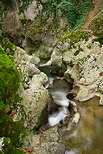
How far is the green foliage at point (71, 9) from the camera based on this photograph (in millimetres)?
21938

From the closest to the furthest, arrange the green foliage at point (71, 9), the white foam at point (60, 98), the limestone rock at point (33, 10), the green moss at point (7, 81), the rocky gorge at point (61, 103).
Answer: the green moss at point (7, 81)
the rocky gorge at point (61, 103)
the white foam at point (60, 98)
the green foliage at point (71, 9)
the limestone rock at point (33, 10)

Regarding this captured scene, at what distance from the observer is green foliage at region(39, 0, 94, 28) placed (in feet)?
72.0

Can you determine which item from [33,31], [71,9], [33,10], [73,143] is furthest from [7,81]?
[33,10]

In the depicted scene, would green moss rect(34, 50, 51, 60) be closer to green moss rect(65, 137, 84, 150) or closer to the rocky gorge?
the rocky gorge

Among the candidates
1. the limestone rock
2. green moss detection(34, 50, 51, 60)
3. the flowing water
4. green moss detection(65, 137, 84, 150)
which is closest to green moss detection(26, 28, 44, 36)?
the limestone rock

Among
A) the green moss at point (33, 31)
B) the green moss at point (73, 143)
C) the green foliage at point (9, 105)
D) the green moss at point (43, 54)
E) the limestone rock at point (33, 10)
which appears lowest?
the green moss at point (73, 143)

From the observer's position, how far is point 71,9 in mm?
22812

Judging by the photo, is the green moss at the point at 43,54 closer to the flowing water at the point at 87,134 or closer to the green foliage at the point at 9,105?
the flowing water at the point at 87,134

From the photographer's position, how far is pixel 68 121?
7.34 m

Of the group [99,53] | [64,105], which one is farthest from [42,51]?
[64,105]

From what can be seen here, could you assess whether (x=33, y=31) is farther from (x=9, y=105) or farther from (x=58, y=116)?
(x=9, y=105)

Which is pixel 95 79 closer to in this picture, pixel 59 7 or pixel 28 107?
pixel 28 107

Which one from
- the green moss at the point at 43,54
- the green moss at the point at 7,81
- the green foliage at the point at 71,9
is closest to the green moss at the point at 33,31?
Answer: the green foliage at the point at 71,9

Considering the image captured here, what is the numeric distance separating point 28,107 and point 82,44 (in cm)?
791
